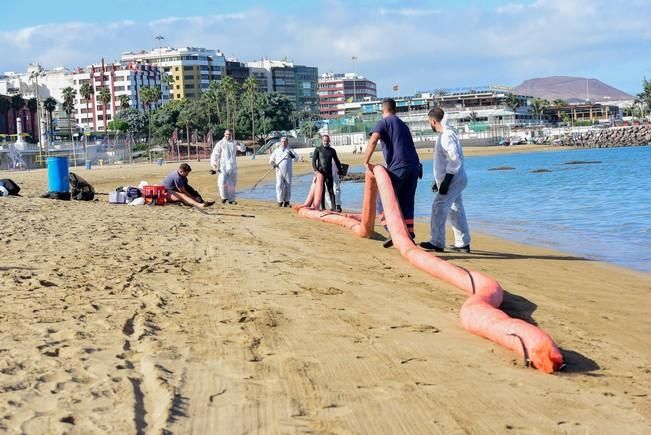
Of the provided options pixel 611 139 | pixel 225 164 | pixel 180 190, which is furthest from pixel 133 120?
pixel 180 190

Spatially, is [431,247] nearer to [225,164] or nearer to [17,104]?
[225,164]

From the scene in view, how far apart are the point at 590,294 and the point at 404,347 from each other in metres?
3.61

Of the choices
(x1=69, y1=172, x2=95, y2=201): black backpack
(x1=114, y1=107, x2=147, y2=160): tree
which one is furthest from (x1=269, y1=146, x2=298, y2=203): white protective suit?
(x1=114, y1=107, x2=147, y2=160): tree

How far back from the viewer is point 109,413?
11.9 feet

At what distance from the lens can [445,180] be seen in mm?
10039

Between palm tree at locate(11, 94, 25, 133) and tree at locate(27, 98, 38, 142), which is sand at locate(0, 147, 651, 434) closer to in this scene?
palm tree at locate(11, 94, 25, 133)

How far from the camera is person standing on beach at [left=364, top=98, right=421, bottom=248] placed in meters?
10.4

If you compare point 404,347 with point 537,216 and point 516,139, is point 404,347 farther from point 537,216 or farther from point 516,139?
point 516,139

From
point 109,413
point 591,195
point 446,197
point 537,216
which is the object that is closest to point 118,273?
point 109,413

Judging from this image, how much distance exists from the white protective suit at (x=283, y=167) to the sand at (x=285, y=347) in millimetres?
9144

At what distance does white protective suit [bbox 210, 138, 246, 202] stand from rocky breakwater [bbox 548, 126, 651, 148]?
103 meters

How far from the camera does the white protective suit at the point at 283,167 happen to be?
18422 mm

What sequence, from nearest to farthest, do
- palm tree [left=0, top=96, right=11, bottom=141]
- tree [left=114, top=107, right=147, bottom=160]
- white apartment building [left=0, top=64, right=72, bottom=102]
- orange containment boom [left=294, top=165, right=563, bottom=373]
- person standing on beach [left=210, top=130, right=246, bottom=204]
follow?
1. orange containment boom [left=294, top=165, right=563, bottom=373]
2. person standing on beach [left=210, top=130, right=246, bottom=204]
3. palm tree [left=0, top=96, right=11, bottom=141]
4. tree [left=114, top=107, right=147, bottom=160]
5. white apartment building [left=0, top=64, right=72, bottom=102]

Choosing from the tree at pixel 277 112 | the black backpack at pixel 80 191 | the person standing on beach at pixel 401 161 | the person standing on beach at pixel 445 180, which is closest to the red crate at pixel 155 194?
the black backpack at pixel 80 191
